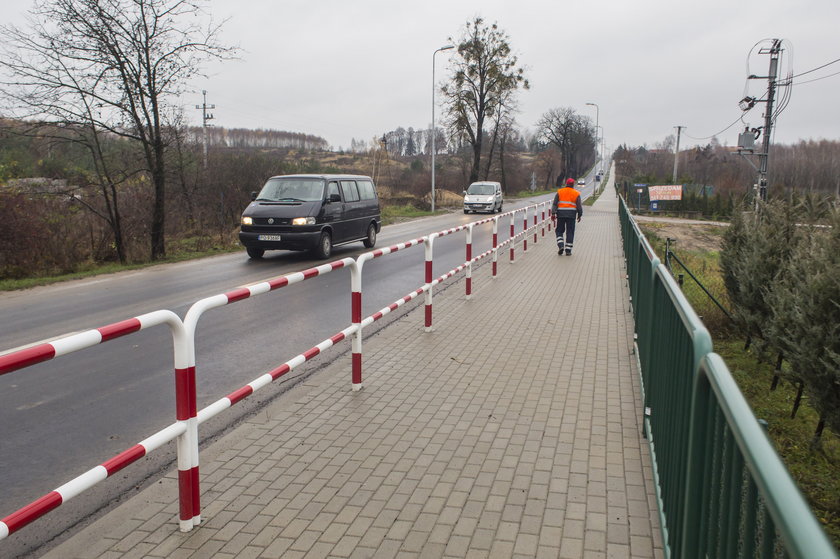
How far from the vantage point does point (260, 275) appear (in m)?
13.2

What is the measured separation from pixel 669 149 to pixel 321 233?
134 metres

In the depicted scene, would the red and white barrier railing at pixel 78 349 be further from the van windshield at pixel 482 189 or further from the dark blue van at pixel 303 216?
the van windshield at pixel 482 189

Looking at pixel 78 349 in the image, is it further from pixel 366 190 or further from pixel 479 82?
pixel 479 82

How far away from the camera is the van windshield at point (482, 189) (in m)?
37.8

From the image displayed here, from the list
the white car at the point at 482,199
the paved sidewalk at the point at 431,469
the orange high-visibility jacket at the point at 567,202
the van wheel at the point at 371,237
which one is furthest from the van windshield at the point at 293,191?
the white car at the point at 482,199

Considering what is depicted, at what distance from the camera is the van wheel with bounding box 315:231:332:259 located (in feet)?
50.9

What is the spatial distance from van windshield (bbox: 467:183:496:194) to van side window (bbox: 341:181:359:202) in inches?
Answer: 817

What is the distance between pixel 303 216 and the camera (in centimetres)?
1527

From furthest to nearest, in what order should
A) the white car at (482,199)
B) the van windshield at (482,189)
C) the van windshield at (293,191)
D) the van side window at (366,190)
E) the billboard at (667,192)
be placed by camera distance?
the billboard at (667,192) → the van windshield at (482,189) → the white car at (482,199) → the van side window at (366,190) → the van windshield at (293,191)

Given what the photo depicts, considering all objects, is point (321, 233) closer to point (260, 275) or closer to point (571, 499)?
point (260, 275)

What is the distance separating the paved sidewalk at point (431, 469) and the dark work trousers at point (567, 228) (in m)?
8.99

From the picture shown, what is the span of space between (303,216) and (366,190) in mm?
3582

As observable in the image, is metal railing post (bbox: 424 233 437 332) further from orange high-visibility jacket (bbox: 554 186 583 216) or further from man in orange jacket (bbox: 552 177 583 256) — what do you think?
orange high-visibility jacket (bbox: 554 186 583 216)

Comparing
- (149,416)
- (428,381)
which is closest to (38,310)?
(149,416)
